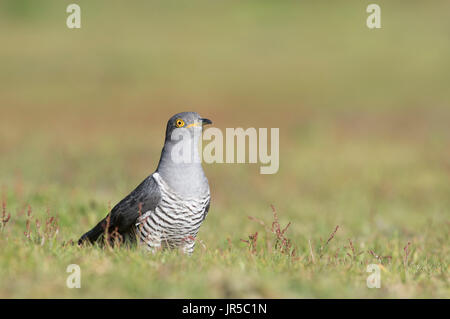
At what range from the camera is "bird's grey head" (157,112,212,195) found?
5.48 m

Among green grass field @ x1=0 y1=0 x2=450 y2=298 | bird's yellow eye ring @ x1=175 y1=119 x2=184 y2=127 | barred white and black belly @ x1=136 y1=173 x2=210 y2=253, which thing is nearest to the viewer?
green grass field @ x1=0 y1=0 x2=450 y2=298

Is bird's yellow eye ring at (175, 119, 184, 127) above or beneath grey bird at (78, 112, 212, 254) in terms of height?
above

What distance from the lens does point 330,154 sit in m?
16.0

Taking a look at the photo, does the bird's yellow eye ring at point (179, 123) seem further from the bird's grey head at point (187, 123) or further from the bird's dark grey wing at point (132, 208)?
the bird's dark grey wing at point (132, 208)

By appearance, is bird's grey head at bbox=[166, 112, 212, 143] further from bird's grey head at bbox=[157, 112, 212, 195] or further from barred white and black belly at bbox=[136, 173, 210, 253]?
barred white and black belly at bbox=[136, 173, 210, 253]

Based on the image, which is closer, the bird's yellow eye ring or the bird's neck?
the bird's neck

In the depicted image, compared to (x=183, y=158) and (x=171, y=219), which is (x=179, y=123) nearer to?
(x=183, y=158)

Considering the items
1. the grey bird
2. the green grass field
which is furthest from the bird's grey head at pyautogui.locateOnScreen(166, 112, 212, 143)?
the green grass field

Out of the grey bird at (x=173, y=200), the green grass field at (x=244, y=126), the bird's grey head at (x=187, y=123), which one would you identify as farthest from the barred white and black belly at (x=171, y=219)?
the bird's grey head at (x=187, y=123)

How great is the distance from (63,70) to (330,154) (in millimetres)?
16685

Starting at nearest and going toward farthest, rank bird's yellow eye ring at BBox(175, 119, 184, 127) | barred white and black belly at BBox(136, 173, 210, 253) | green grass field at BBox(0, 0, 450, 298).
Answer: green grass field at BBox(0, 0, 450, 298) < barred white and black belly at BBox(136, 173, 210, 253) < bird's yellow eye ring at BBox(175, 119, 184, 127)

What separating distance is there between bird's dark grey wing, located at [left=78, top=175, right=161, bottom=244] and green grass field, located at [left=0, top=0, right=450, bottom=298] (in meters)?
0.42
